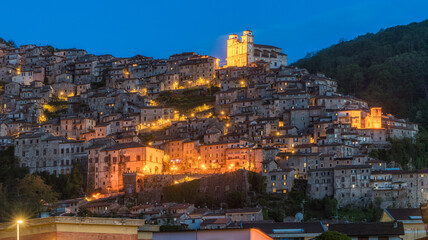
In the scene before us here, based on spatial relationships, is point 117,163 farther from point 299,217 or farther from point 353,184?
point 353,184

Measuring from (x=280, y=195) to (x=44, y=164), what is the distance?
27.2 m

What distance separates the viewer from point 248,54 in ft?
316

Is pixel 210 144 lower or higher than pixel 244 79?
lower

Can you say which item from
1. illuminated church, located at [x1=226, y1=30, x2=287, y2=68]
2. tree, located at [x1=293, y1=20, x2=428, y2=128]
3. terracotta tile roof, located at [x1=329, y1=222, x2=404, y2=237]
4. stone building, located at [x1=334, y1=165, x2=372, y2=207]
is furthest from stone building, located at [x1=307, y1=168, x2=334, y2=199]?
illuminated church, located at [x1=226, y1=30, x2=287, y2=68]

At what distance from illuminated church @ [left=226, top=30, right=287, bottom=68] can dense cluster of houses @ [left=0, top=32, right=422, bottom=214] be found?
4.28m

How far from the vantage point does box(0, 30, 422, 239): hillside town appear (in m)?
57.9

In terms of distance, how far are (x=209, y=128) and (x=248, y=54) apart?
27124 mm

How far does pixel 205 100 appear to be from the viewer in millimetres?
83000

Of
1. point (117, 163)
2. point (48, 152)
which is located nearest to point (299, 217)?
point (117, 163)

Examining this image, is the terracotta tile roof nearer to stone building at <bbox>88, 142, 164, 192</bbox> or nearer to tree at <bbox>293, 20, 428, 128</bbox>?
stone building at <bbox>88, 142, 164, 192</bbox>

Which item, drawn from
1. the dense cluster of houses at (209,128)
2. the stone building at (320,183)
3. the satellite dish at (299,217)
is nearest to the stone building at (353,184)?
the dense cluster of houses at (209,128)

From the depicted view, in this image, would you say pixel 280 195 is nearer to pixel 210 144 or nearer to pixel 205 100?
pixel 210 144

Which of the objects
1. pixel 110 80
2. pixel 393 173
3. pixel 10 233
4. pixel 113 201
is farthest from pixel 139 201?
pixel 10 233

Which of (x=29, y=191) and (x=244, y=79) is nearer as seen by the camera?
(x=29, y=191)
